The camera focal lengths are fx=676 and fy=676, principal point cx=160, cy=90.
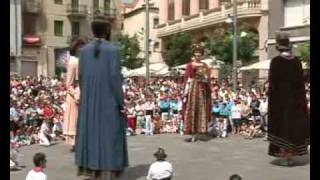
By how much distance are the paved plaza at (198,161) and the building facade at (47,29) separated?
4567 cm

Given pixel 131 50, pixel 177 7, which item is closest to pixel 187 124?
pixel 131 50

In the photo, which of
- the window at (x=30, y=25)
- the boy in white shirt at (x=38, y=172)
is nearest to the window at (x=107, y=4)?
the window at (x=30, y=25)

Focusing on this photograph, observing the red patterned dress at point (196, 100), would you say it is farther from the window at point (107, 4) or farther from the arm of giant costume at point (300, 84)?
the window at point (107, 4)

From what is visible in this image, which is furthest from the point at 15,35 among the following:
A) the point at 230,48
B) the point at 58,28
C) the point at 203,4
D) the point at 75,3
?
the point at 230,48

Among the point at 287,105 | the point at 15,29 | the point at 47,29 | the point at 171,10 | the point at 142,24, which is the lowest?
the point at 287,105

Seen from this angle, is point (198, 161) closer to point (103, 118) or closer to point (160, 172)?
point (160, 172)

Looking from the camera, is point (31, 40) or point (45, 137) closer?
point (45, 137)

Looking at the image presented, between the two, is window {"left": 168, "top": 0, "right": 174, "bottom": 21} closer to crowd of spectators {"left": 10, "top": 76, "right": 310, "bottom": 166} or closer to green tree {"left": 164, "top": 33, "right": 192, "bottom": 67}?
green tree {"left": 164, "top": 33, "right": 192, "bottom": 67}

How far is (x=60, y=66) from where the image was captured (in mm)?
61625

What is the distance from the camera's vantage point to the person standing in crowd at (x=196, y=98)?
44.7 feet

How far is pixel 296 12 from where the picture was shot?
113ft

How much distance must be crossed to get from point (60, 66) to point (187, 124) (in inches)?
1928

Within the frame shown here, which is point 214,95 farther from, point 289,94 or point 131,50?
point 131,50

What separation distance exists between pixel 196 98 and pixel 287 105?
3.89 meters
